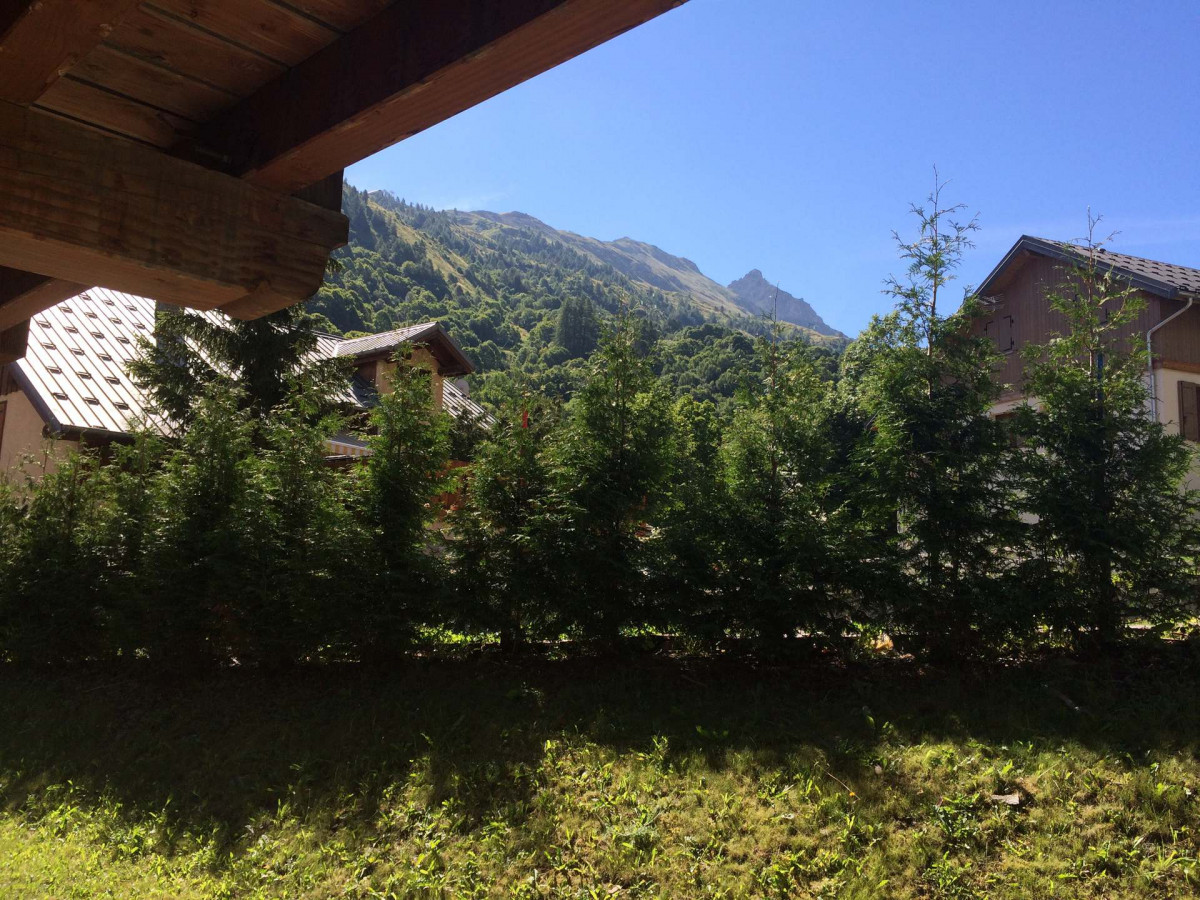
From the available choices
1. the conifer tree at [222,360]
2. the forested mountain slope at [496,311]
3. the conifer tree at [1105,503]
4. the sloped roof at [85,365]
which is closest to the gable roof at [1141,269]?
the forested mountain slope at [496,311]

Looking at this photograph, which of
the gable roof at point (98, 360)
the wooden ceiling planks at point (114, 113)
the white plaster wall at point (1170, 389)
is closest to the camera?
the wooden ceiling planks at point (114, 113)

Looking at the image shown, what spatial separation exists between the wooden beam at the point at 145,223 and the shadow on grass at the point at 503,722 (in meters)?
4.93

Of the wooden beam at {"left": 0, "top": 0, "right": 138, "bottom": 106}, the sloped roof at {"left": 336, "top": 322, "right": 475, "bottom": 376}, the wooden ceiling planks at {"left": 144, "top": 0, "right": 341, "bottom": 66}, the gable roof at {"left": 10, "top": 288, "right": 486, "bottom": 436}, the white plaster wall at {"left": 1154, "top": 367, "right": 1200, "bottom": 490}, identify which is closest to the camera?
the wooden beam at {"left": 0, "top": 0, "right": 138, "bottom": 106}

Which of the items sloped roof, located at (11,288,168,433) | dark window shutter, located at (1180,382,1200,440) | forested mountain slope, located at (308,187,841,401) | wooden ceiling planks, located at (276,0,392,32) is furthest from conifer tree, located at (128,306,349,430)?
dark window shutter, located at (1180,382,1200,440)

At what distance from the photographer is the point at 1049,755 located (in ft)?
19.7

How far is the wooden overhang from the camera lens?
5.74 ft

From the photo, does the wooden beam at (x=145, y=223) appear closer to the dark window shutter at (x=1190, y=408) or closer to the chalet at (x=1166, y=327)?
the chalet at (x=1166, y=327)

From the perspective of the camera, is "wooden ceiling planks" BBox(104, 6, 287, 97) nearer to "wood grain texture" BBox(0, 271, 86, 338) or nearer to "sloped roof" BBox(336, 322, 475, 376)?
"wood grain texture" BBox(0, 271, 86, 338)

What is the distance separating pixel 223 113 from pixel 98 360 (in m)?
20.8

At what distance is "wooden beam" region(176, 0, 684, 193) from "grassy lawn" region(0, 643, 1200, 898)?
4.62m

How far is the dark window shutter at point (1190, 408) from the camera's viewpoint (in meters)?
19.9

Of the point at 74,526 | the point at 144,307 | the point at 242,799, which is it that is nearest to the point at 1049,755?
the point at 242,799

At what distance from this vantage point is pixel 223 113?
7.95 feet

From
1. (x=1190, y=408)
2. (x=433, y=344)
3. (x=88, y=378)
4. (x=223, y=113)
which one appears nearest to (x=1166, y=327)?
(x=1190, y=408)
